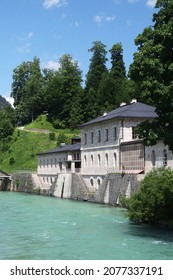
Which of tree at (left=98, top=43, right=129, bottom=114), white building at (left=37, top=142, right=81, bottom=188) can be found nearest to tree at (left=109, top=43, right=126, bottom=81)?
tree at (left=98, top=43, right=129, bottom=114)

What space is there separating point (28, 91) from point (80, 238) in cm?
8203

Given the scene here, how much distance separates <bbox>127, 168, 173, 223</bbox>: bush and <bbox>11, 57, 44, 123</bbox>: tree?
251 feet

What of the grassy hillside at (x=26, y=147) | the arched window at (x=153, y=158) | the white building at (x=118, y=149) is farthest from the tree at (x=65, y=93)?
the arched window at (x=153, y=158)

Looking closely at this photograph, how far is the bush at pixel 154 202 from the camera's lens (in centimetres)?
2544

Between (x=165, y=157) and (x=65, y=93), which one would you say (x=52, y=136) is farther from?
(x=165, y=157)

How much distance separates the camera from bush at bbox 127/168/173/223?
83.5 ft

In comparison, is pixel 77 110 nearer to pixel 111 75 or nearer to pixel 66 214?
pixel 111 75

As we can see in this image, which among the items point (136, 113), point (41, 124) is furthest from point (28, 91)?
point (136, 113)

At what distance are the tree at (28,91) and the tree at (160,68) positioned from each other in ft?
263

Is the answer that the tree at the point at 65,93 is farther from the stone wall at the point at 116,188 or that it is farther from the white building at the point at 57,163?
the stone wall at the point at 116,188

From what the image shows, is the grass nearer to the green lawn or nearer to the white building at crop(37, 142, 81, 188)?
the green lawn

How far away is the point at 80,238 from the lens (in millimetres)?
22422

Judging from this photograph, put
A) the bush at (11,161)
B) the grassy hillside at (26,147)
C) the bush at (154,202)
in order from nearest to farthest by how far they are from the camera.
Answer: the bush at (154,202)
the grassy hillside at (26,147)
the bush at (11,161)

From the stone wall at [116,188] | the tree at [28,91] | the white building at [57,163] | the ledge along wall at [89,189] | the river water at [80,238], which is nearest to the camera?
the river water at [80,238]
